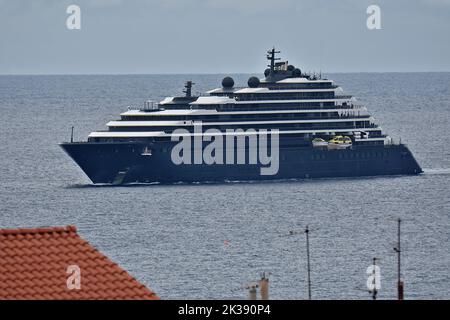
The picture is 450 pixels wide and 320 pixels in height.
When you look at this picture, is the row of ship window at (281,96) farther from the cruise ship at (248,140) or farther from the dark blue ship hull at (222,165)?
the dark blue ship hull at (222,165)

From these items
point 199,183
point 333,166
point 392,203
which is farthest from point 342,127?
point 392,203

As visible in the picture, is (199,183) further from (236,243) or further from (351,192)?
(236,243)

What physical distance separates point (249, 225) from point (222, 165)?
27.1 m

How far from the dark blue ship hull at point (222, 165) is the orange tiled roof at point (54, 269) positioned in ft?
278

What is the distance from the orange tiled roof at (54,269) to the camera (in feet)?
65.0

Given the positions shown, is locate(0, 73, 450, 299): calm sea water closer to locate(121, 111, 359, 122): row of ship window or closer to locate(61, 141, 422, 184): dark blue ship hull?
locate(61, 141, 422, 184): dark blue ship hull

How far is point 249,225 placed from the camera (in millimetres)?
80375

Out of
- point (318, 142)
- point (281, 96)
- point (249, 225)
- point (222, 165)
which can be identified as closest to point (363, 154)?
point (318, 142)

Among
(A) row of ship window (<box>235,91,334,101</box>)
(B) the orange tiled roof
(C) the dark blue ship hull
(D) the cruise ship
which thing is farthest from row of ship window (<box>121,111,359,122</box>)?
(B) the orange tiled roof

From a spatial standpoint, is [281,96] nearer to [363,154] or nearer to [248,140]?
[248,140]

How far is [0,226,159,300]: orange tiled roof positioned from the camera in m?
19.8

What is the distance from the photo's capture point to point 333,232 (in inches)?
3000

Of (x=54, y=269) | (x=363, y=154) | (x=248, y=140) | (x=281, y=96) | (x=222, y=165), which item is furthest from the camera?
(x=281, y=96)
